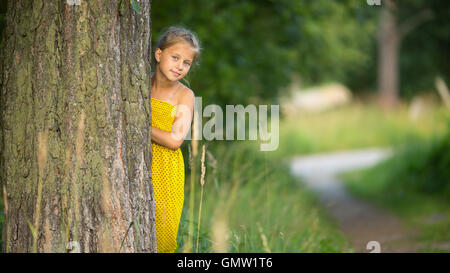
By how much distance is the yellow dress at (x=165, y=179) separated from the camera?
3623 mm

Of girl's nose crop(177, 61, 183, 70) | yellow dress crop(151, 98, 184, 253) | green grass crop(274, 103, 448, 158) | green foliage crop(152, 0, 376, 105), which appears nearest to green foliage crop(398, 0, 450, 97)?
green grass crop(274, 103, 448, 158)

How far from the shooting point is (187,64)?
12.2 feet

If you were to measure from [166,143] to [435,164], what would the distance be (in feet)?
22.8

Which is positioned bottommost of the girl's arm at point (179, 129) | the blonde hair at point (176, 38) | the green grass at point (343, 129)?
the girl's arm at point (179, 129)

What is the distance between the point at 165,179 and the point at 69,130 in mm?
798

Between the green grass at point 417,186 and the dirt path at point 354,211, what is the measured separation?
0.68 feet

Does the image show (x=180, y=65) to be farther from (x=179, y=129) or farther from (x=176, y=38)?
(x=179, y=129)

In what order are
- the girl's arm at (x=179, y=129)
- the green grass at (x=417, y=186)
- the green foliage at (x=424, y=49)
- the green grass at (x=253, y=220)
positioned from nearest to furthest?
the girl's arm at (x=179, y=129) < the green grass at (x=253, y=220) < the green grass at (x=417, y=186) < the green foliage at (x=424, y=49)

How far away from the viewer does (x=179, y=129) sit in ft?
11.8

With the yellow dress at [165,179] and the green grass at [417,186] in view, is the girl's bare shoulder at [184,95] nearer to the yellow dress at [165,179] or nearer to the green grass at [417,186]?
the yellow dress at [165,179]

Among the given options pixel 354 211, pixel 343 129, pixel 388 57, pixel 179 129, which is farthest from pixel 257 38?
pixel 388 57

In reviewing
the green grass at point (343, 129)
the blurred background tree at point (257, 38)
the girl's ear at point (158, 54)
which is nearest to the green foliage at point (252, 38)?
the blurred background tree at point (257, 38)

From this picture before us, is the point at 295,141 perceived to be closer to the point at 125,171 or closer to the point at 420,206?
the point at 420,206

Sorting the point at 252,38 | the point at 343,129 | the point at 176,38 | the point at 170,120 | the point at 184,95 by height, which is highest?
the point at 252,38
